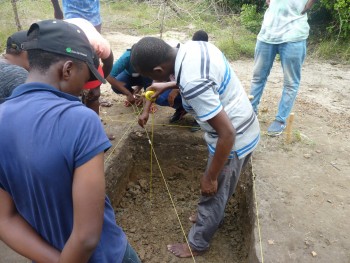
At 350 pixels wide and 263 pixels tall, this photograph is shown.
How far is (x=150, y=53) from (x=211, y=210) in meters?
1.30

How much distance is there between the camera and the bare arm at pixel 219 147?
2.05 meters

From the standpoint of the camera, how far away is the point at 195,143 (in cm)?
388

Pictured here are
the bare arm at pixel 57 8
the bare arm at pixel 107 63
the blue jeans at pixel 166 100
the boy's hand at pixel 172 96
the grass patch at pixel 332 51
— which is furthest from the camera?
the grass patch at pixel 332 51

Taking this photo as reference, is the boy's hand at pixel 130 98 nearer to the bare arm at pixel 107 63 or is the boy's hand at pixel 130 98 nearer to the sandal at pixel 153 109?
the sandal at pixel 153 109

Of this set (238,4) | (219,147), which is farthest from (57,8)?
(238,4)

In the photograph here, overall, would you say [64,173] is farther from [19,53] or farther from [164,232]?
[164,232]

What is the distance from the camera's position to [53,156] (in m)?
1.09

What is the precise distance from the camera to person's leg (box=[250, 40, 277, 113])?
395cm

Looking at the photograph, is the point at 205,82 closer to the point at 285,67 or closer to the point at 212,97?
the point at 212,97

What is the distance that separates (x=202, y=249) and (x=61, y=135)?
2144 millimetres

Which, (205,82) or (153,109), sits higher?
(205,82)

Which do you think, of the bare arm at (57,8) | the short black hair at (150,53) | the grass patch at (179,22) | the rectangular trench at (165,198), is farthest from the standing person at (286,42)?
the bare arm at (57,8)

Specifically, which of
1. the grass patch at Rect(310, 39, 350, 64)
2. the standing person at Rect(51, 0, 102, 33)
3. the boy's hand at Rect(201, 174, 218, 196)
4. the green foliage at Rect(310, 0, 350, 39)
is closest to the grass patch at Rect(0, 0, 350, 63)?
the grass patch at Rect(310, 39, 350, 64)

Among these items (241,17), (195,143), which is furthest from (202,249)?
(241,17)
